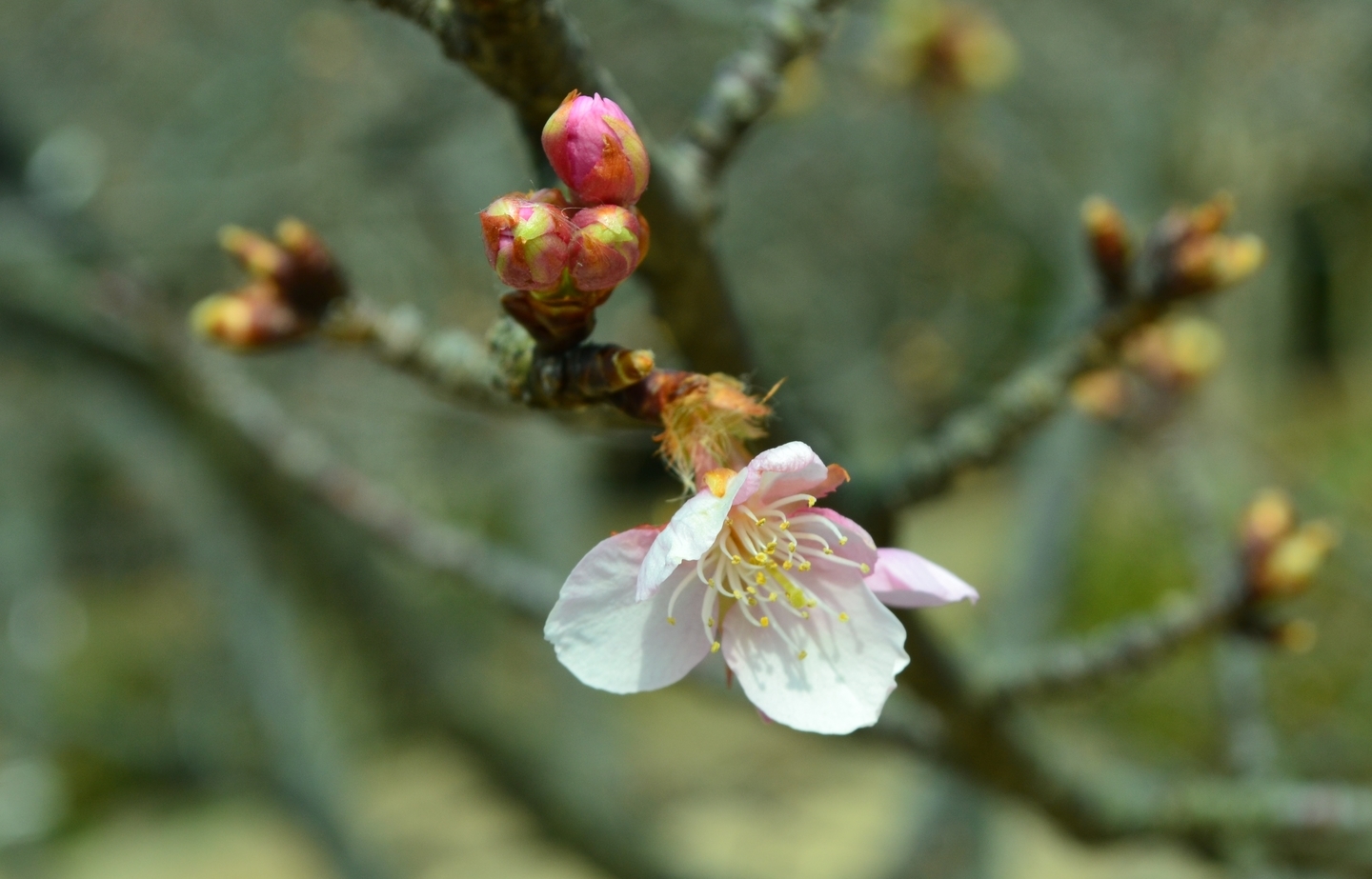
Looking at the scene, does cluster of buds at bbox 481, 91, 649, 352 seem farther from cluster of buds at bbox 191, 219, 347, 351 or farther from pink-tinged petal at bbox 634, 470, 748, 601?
cluster of buds at bbox 191, 219, 347, 351

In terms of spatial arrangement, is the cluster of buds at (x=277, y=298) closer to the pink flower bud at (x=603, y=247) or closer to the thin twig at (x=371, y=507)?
the pink flower bud at (x=603, y=247)

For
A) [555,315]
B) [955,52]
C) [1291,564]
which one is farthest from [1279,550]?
[955,52]

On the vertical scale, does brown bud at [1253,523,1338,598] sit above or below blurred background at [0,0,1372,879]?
below

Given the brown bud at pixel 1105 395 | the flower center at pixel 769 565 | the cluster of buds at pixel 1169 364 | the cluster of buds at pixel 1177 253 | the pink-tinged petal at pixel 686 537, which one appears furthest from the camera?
the cluster of buds at pixel 1169 364

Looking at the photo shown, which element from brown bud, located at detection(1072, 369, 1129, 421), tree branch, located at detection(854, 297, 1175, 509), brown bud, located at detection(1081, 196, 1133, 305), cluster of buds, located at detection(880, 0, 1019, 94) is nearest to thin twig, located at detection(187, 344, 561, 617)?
tree branch, located at detection(854, 297, 1175, 509)

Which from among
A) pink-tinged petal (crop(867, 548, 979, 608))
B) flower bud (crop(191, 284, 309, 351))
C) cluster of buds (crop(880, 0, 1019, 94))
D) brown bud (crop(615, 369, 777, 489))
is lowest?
pink-tinged petal (crop(867, 548, 979, 608))

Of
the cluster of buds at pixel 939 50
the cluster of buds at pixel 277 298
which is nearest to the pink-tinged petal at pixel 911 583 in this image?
the cluster of buds at pixel 277 298

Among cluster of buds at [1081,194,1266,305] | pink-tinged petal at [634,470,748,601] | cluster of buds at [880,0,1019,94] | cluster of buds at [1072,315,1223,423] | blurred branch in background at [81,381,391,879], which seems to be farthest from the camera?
cluster of buds at [880,0,1019,94]

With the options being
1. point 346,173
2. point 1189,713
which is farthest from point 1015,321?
point 346,173
